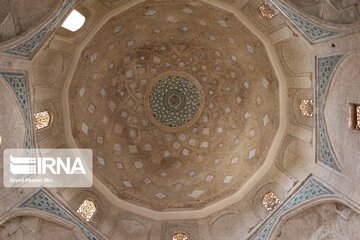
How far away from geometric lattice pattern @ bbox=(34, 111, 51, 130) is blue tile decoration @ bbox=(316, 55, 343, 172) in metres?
6.95

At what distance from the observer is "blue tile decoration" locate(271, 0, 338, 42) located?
9.37 metres

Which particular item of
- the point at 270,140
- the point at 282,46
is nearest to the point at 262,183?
the point at 270,140

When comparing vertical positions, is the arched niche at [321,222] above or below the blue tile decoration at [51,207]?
below

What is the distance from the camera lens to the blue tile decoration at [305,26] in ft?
30.8

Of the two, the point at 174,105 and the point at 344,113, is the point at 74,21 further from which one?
the point at 344,113

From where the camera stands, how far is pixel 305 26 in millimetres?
9602

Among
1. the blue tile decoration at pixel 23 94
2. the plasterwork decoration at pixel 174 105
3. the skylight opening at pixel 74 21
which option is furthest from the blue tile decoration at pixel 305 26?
the blue tile decoration at pixel 23 94

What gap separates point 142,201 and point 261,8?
6604mm

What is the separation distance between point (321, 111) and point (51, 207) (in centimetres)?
700

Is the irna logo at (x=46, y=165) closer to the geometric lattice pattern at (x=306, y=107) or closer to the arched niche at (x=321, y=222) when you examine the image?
the arched niche at (x=321, y=222)

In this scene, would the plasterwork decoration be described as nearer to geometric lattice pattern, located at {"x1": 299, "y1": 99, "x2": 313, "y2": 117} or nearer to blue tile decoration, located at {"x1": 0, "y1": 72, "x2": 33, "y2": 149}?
geometric lattice pattern, located at {"x1": 299, "y1": 99, "x2": 313, "y2": 117}

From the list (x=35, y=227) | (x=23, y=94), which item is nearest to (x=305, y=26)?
(x=23, y=94)

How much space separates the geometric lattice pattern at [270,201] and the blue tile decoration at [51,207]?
4754 mm

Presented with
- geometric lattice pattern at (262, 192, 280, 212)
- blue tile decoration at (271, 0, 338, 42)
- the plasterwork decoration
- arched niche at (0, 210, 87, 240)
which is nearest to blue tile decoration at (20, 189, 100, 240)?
arched niche at (0, 210, 87, 240)
